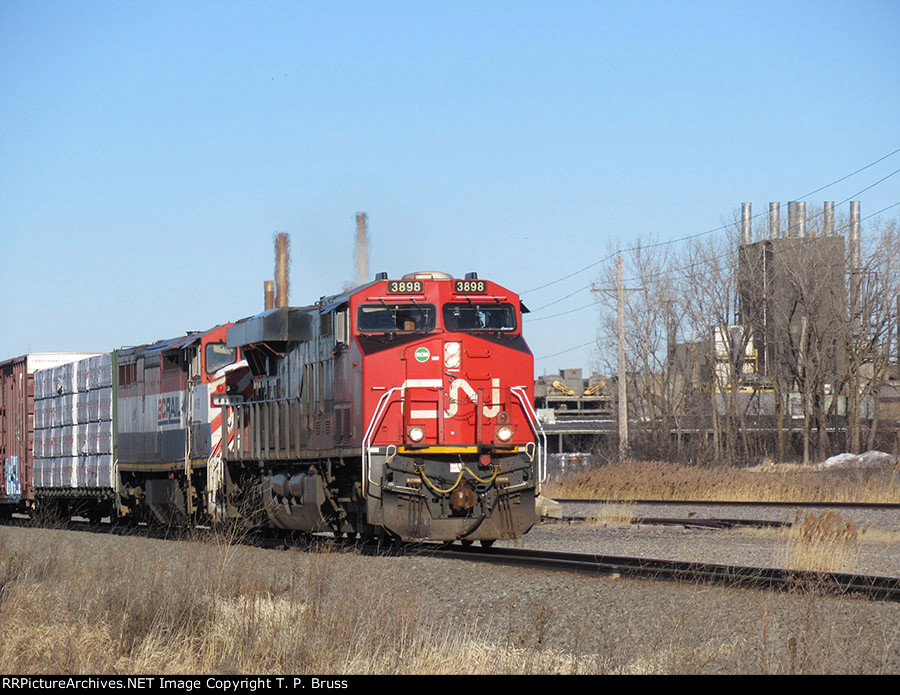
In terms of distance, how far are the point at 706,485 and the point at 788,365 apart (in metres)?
25.2

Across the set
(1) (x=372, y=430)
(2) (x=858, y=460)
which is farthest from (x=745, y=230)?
(1) (x=372, y=430)

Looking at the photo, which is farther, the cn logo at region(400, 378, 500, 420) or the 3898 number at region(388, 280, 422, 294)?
the 3898 number at region(388, 280, 422, 294)

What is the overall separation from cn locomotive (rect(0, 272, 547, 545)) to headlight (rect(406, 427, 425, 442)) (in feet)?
0.10

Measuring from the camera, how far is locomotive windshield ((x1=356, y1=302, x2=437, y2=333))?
15312 mm

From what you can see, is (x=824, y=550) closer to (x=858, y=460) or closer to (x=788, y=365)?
(x=858, y=460)

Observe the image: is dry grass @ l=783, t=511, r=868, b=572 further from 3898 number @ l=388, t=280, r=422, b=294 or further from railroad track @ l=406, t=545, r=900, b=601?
3898 number @ l=388, t=280, r=422, b=294

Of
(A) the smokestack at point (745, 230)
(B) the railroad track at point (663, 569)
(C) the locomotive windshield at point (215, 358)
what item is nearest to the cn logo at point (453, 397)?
(B) the railroad track at point (663, 569)

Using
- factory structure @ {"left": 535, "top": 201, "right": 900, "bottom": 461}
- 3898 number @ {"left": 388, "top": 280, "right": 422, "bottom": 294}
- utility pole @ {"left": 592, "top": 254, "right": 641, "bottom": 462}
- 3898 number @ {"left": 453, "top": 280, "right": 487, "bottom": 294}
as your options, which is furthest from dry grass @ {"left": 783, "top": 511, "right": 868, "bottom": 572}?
factory structure @ {"left": 535, "top": 201, "right": 900, "bottom": 461}

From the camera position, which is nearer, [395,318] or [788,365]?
[395,318]

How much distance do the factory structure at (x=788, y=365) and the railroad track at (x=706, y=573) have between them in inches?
1429

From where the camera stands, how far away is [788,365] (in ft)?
175

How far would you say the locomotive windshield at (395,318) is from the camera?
15.3 metres

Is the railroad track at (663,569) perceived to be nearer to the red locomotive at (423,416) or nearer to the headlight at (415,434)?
the red locomotive at (423,416)
